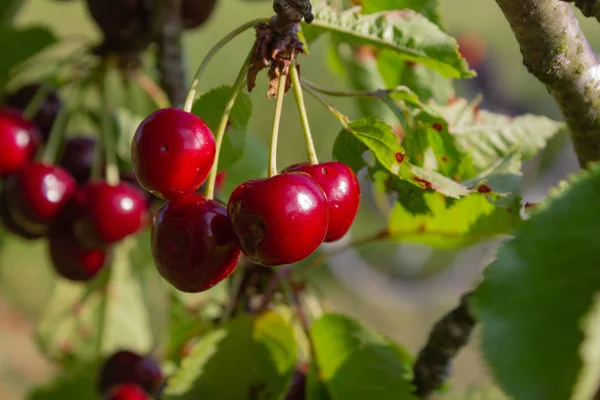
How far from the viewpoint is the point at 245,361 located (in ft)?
2.67

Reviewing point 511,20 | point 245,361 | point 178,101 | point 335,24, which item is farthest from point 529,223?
point 178,101

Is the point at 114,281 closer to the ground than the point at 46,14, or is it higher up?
higher up

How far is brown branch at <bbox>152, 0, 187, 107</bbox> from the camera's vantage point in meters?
1.03

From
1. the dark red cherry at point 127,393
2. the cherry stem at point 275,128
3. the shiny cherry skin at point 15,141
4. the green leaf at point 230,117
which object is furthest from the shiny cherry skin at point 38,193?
the cherry stem at point 275,128

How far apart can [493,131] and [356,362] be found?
0.28 m

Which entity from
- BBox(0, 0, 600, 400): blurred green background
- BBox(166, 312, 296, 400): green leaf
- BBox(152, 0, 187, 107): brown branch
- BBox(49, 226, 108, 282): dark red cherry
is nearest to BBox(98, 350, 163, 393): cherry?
BBox(49, 226, 108, 282): dark red cherry

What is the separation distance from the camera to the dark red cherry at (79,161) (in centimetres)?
107

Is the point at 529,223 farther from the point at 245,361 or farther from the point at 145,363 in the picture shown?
the point at 145,363

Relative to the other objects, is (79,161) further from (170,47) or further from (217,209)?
(217,209)

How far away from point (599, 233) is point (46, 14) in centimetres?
679

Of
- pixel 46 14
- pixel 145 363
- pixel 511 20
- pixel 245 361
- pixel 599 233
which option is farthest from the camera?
pixel 46 14

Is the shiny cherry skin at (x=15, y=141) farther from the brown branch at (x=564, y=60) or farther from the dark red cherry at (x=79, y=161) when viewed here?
the brown branch at (x=564, y=60)

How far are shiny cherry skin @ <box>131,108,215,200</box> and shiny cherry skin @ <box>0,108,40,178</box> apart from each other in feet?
1.58

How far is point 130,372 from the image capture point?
1029 mm
